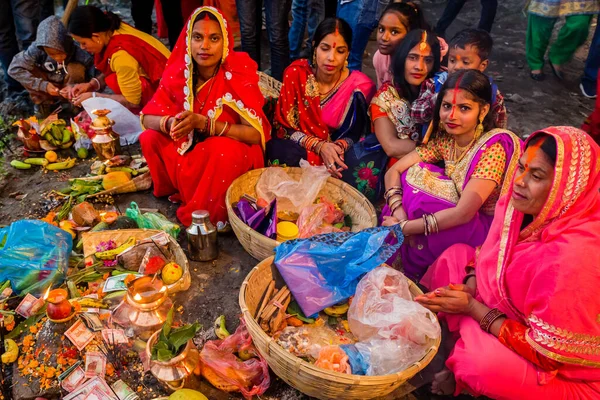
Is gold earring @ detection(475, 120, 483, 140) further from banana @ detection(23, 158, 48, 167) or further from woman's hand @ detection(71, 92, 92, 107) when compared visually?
banana @ detection(23, 158, 48, 167)

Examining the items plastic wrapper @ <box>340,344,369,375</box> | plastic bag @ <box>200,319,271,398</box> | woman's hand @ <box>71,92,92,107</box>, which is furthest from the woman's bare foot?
woman's hand @ <box>71,92,92,107</box>

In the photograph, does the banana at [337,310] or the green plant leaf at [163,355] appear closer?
the green plant leaf at [163,355]

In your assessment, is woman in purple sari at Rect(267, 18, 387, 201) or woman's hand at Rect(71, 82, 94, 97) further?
woman's hand at Rect(71, 82, 94, 97)

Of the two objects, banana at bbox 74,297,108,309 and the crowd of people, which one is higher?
the crowd of people

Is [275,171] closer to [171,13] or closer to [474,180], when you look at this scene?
[474,180]

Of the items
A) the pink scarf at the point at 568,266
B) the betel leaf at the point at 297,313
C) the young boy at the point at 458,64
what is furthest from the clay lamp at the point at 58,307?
the young boy at the point at 458,64

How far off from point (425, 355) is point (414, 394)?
1.19 feet

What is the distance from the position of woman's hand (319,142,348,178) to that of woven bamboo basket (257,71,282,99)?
0.76 meters

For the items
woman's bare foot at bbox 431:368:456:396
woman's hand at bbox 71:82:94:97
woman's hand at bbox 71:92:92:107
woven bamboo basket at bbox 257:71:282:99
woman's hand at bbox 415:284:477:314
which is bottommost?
woman's bare foot at bbox 431:368:456:396

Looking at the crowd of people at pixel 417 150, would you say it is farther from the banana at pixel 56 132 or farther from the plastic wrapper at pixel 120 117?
the banana at pixel 56 132

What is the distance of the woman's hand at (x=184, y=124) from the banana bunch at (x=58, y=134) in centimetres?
139

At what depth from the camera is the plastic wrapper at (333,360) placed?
1989mm

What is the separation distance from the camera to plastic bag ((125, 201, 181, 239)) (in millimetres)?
2914

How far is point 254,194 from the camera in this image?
3199 mm
